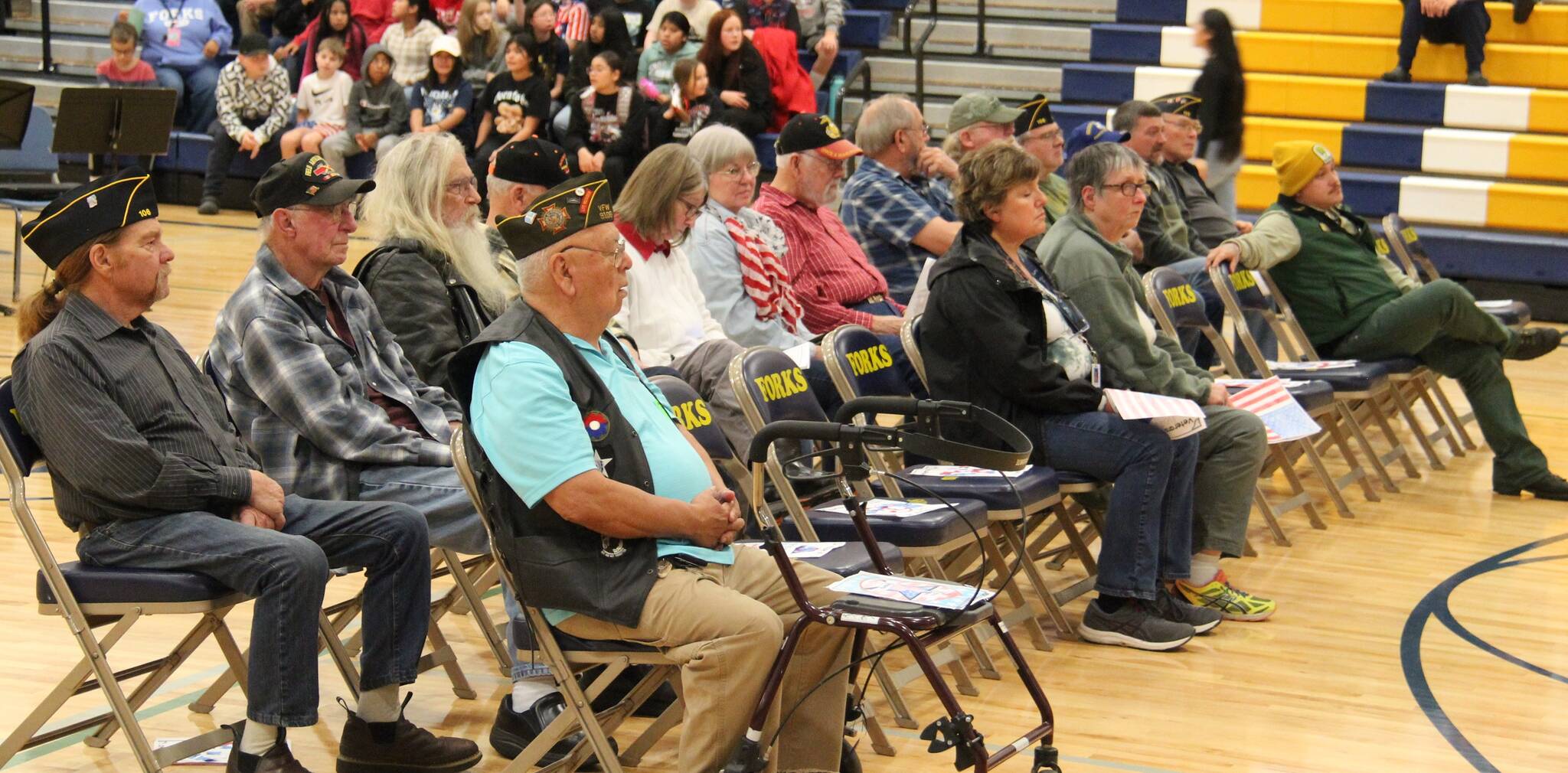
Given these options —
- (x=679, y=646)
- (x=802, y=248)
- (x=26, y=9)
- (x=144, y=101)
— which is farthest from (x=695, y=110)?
(x=679, y=646)

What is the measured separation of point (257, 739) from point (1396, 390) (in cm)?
474

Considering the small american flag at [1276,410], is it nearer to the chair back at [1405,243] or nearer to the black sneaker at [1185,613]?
the black sneaker at [1185,613]

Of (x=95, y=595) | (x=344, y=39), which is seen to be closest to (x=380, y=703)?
(x=95, y=595)

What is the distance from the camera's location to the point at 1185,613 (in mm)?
4656

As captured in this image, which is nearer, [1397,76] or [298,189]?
[298,189]

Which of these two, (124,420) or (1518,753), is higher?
(124,420)

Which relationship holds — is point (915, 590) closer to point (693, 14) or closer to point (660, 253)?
point (660, 253)

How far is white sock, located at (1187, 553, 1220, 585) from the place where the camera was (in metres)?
4.79

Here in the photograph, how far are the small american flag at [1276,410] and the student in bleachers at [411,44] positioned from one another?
9.04m

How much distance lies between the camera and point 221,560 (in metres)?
3.14

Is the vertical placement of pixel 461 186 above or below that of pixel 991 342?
→ above

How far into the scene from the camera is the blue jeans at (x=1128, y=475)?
441 cm

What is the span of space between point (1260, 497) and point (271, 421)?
3.33 m

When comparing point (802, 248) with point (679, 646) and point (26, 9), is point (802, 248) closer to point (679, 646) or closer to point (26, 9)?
point (679, 646)
